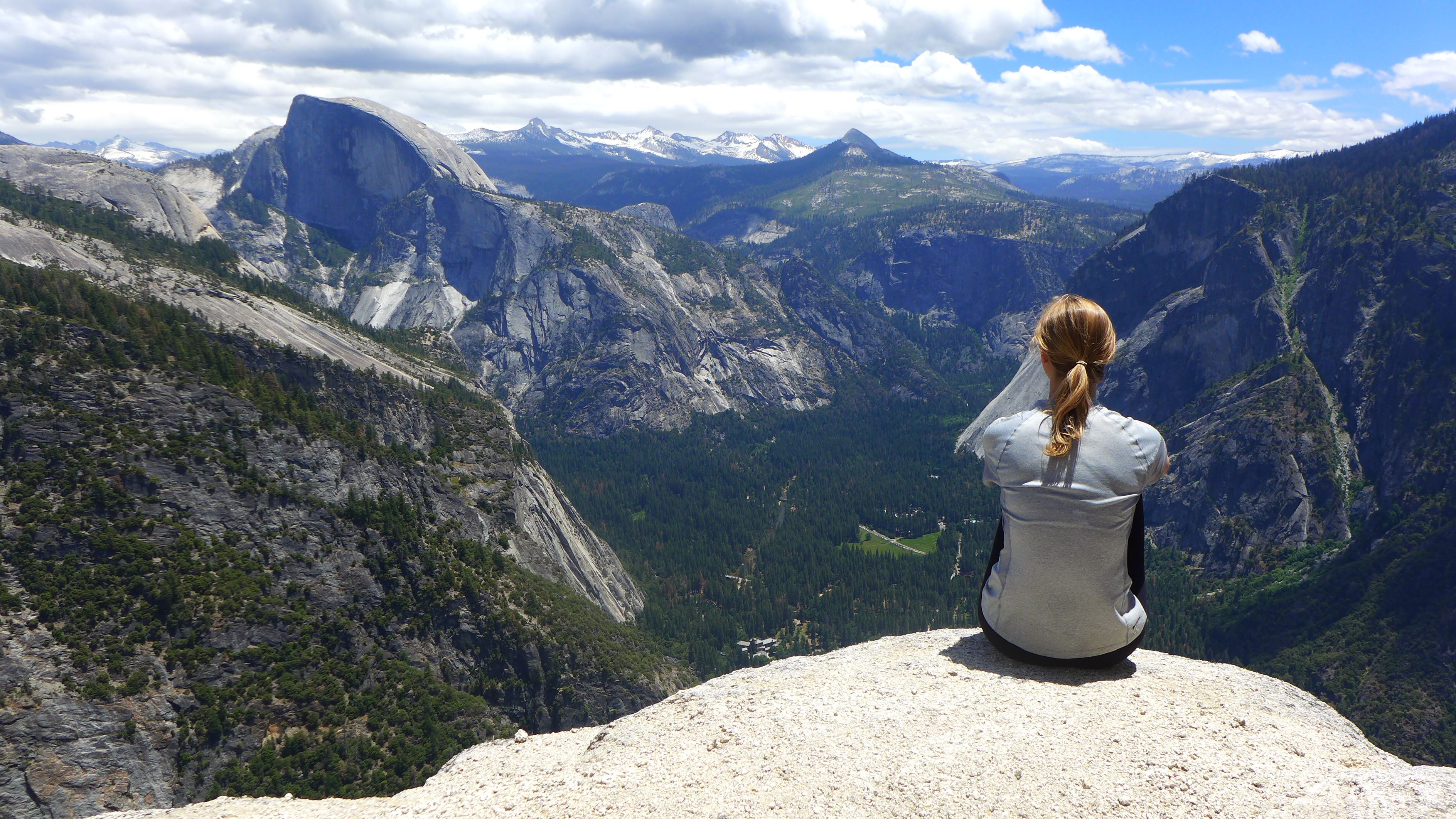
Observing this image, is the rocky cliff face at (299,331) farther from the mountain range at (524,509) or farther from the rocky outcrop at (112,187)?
the rocky outcrop at (112,187)

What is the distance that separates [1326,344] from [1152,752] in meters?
173

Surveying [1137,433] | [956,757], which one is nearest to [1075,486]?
[1137,433]

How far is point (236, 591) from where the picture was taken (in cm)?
4697

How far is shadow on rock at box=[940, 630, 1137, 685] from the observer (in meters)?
10.2

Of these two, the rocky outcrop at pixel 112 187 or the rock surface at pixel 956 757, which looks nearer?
the rock surface at pixel 956 757

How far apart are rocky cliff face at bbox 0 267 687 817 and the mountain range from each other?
19 cm

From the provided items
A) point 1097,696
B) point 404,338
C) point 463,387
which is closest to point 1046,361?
point 1097,696

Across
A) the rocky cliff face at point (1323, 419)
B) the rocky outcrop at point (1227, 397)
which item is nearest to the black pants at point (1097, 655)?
the rocky cliff face at point (1323, 419)

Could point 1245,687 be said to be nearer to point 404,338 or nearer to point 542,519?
point 542,519

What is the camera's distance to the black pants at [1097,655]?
948 centimetres

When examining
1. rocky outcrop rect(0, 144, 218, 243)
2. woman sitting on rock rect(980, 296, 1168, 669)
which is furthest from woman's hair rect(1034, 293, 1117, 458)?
rocky outcrop rect(0, 144, 218, 243)

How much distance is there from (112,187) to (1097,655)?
680 feet

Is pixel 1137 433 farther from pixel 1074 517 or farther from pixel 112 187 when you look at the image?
pixel 112 187

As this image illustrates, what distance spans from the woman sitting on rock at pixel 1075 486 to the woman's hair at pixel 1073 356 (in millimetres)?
12
